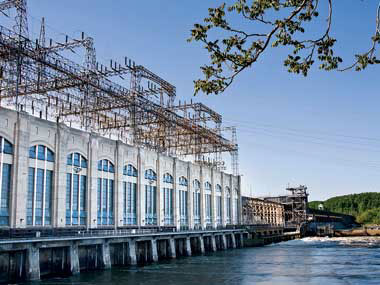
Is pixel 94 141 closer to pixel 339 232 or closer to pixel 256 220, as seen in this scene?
pixel 256 220

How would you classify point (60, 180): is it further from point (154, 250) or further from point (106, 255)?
point (154, 250)

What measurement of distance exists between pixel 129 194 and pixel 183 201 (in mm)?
16723

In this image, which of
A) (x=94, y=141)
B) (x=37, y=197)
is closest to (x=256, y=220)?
(x=94, y=141)

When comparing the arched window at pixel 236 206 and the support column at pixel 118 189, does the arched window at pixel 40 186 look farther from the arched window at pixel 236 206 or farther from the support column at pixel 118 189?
the arched window at pixel 236 206

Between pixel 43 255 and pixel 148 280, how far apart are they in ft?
34.3

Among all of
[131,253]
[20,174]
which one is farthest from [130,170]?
[20,174]

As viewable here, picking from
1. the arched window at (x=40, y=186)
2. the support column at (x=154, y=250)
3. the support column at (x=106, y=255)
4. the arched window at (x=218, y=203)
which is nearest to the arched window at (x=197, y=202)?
the arched window at (x=218, y=203)

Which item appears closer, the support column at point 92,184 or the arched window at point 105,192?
the support column at point 92,184

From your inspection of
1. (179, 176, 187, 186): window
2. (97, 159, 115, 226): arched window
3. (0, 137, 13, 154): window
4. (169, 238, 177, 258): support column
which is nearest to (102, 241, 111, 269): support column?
(97, 159, 115, 226): arched window

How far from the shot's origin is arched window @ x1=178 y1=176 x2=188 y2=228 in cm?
7519

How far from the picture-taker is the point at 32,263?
132 ft

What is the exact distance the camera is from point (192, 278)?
1694 inches

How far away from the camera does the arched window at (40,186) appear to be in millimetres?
44375

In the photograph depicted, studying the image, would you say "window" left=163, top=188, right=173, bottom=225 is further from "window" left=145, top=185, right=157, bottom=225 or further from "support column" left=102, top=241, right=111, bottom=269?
"support column" left=102, top=241, right=111, bottom=269
